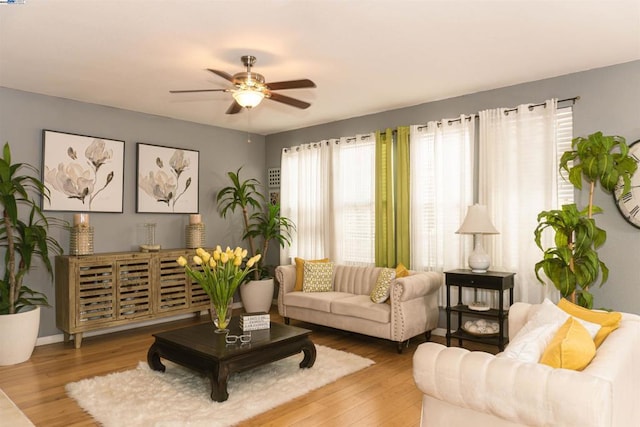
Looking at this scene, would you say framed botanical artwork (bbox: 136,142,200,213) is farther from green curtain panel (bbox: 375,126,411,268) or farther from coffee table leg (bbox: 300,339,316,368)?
coffee table leg (bbox: 300,339,316,368)

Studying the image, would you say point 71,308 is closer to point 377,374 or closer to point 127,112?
point 127,112

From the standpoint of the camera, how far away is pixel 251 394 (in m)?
3.27

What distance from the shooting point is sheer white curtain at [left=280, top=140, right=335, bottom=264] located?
6129mm

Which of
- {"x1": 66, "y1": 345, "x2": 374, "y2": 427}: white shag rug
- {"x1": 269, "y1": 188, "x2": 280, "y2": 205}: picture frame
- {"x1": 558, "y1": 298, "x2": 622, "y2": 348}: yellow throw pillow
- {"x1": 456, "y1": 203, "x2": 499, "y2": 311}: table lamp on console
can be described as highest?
{"x1": 269, "y1": 188, "x2": 280, "y2": 205}: picture frame

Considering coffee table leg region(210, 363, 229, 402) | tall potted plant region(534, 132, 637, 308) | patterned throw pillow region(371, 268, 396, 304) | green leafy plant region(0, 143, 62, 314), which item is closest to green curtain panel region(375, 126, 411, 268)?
patterned throw pillow region(371, 268, 396, 304)

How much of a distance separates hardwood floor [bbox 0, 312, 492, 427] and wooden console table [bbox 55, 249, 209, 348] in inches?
11.3

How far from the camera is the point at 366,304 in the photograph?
14.9 feet

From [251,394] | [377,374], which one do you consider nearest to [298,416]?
[251,394]


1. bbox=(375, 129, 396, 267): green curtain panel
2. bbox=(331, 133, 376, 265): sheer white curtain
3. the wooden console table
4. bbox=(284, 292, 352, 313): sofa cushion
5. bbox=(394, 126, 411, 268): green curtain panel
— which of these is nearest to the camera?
the wooden console table

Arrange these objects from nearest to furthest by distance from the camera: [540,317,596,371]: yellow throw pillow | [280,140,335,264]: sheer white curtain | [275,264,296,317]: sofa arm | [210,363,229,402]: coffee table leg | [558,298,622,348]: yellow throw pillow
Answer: [540,317,596,371]: yellow throw pillow
[558,298,622,348]: yellow throw pillow
[210,363,229,402]: coffee table leg
[275,264,296,317]: sofa arm
[280,140,335,264]: sheer white curtain

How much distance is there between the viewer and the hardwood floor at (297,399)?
2.93 m

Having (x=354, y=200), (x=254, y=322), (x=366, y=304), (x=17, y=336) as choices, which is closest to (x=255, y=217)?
(x=354, y=200)

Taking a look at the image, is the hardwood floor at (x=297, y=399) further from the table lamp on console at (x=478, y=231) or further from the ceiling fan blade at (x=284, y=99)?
the ceiling fan blade at (x=284, y=99)

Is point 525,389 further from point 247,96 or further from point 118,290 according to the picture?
point 118,290
